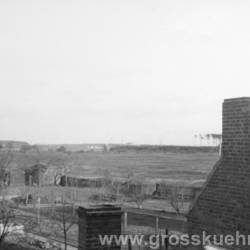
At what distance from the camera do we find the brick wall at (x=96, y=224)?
278 inches

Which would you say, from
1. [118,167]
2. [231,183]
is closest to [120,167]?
[118,167]

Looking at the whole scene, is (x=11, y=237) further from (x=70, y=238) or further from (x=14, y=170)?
(x=14, y=170)

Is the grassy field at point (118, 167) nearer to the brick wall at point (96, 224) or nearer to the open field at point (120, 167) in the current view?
the open field at point (120, 167)

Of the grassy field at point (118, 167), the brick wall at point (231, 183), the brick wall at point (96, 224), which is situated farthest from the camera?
the grassy field at point (118, 167)

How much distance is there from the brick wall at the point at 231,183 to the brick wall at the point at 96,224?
238 cm

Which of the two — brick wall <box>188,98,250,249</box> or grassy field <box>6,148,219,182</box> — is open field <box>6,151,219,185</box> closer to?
grassy field <box>6,148,219,182</box>

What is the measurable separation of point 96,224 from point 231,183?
289 centimetres

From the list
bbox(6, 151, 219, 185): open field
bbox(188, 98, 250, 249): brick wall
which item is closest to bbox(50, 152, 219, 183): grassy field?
bbox(6, 151, 219, 185): open field

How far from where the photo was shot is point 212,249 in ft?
24.0

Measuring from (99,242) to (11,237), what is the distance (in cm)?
925

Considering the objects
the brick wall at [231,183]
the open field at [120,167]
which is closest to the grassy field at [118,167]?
the open field at [120,167]

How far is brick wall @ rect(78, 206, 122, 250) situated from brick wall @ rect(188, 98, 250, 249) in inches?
93.5

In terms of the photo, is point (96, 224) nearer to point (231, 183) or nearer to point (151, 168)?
point (231, 183)

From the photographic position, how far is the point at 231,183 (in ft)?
27.9
